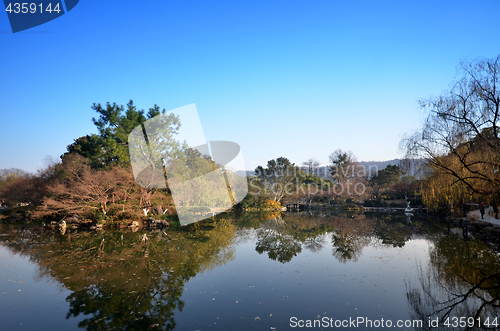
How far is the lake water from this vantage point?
4.84 m

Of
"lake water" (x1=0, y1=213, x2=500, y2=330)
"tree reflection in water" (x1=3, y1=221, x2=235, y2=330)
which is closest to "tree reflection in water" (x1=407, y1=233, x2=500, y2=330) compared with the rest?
"lake water" (x1=0, y1=213, x2=500, y2=330)

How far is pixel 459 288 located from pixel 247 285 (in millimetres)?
4810

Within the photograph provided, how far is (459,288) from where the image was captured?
20.7ft

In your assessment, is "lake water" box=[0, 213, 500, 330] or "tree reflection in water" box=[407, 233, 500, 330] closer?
"lake water" box=[0, 213, 500, 330]

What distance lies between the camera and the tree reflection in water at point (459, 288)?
508cm

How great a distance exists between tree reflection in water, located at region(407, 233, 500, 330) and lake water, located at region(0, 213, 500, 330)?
23mm

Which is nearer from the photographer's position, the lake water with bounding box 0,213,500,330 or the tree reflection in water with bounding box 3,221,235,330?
the lake water with bounding box 0,213,500,330

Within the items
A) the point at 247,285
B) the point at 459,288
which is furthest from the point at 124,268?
the point at 459,288

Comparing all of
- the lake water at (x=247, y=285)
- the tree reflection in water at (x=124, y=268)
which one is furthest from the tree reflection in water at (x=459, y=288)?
the tree reflection in water at (x=124, y=268)

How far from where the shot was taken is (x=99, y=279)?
6973 millimetres

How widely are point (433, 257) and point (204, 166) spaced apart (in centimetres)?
2177

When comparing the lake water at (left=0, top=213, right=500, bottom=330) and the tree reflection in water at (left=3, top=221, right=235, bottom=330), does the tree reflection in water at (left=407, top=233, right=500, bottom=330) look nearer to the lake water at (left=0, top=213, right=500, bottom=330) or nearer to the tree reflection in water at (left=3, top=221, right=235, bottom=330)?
the lake water at (left=0, top=213, right=500, bottom=330)

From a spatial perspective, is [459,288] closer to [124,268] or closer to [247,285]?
[247,285]

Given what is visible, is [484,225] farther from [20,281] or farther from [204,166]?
[204,166]
